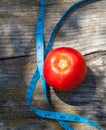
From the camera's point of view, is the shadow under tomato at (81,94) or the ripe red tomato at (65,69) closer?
the ripe red tomato at (65,69)

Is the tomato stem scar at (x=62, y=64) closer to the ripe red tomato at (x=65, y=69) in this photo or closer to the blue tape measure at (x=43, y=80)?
the ripe red tomato at (x=65, y=69)

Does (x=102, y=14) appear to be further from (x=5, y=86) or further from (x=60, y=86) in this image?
(x=5, y=86)

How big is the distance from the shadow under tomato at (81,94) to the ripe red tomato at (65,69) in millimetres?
87

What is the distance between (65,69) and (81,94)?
223mm

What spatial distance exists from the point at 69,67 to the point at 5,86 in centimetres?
45

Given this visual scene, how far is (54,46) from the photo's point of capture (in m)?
2.73

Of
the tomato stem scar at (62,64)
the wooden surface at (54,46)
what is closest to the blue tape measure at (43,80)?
the wooden surface at (54,46)

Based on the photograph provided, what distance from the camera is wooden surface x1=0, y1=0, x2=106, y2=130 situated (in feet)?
8.41

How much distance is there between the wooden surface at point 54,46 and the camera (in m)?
2.56

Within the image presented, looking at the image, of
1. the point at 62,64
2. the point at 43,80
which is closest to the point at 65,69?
the point at 62,64

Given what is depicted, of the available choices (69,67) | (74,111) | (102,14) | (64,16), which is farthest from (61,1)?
(74,111)

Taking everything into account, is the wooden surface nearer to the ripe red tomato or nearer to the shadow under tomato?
the shadow under tomato

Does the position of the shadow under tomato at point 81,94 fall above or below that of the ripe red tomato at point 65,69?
below

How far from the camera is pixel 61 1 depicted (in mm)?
2855
